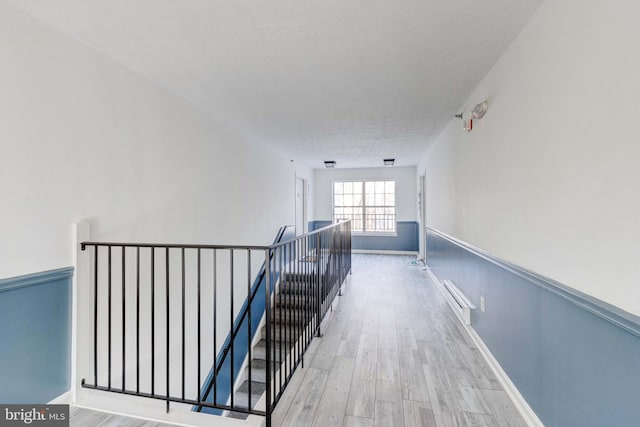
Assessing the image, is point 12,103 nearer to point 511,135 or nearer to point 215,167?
point 215,167

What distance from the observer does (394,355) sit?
92.6 inches

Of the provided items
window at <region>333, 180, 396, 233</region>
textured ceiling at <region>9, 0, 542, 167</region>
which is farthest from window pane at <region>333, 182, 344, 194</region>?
textured ceiling at <region>9, 0, 542, 167</region>

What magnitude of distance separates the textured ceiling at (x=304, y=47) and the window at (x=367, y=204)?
179 inches

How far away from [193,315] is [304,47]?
2.66 metres

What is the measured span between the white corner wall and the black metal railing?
0.74 ft

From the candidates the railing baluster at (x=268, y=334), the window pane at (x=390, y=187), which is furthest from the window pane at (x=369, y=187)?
the railing baluster at (x=268, y=334)

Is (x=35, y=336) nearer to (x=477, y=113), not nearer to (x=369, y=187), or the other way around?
(x=477, y=113)

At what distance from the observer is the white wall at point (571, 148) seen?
1016 mm

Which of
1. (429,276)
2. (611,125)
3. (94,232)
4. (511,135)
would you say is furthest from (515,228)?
(429,276)

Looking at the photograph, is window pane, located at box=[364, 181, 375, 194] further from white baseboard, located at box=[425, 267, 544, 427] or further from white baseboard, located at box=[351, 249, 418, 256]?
white baseboard, located at box=[425, 267, 544, 427]

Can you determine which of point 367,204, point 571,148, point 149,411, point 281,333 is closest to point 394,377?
point 281,333

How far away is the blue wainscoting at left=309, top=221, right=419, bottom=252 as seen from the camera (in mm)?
7527

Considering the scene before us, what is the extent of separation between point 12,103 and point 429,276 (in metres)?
5.39

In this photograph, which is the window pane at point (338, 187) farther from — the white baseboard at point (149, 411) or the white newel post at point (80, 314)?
the white baseboard at point (149, 411)
